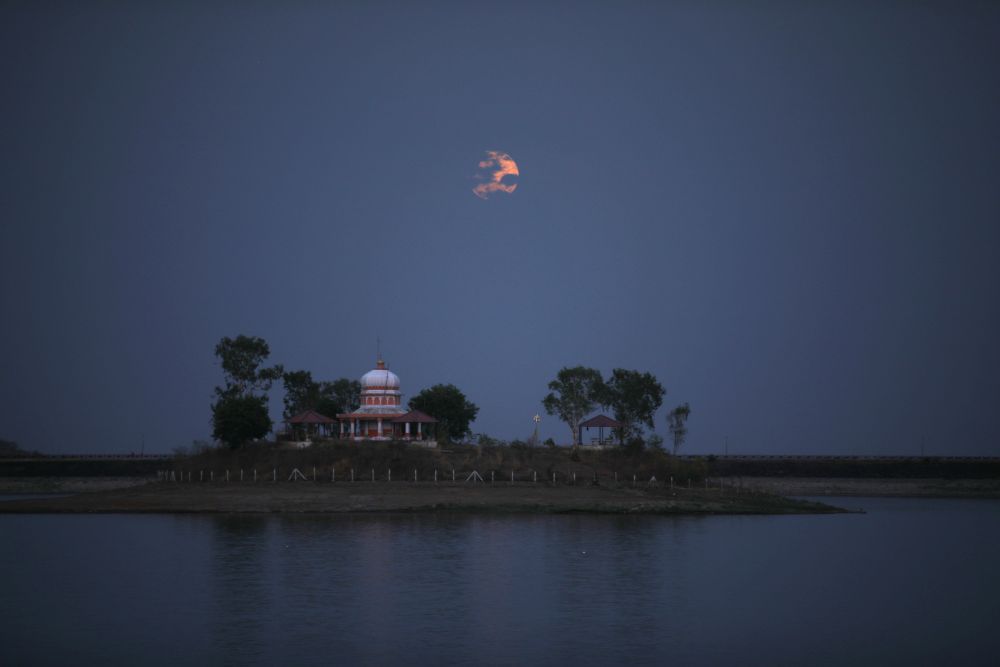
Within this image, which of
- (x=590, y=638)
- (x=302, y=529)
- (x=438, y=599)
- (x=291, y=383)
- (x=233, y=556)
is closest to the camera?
(x=590, y=638)

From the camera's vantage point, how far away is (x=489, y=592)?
46469 millimetres

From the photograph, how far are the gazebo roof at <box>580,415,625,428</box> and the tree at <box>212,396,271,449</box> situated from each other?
3354cm

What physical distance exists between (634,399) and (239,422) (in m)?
42.6

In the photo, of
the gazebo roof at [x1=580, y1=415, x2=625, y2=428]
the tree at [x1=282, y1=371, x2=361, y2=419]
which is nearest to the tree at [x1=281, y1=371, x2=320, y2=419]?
the tree at [x1=282, y1=371, x2=361, y2=419]

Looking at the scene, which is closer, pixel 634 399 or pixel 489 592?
pixel 489 592

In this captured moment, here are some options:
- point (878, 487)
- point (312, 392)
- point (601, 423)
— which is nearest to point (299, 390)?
point (312, 392)

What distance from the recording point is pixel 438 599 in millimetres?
44625

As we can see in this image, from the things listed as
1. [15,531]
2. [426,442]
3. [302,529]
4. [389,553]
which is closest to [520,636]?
[389,553]

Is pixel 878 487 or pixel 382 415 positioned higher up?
pixel 382 415

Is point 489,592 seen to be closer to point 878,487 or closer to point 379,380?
point 379,380

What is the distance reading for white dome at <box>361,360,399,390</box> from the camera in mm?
106438

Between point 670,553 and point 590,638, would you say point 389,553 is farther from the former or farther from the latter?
point 590,638

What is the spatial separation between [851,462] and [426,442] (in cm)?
6804

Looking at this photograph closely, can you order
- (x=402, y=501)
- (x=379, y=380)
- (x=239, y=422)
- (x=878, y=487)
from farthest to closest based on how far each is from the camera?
(x=878, y=487), (x=379, y=380), (x=239, y=422), (x=402, y=501)
